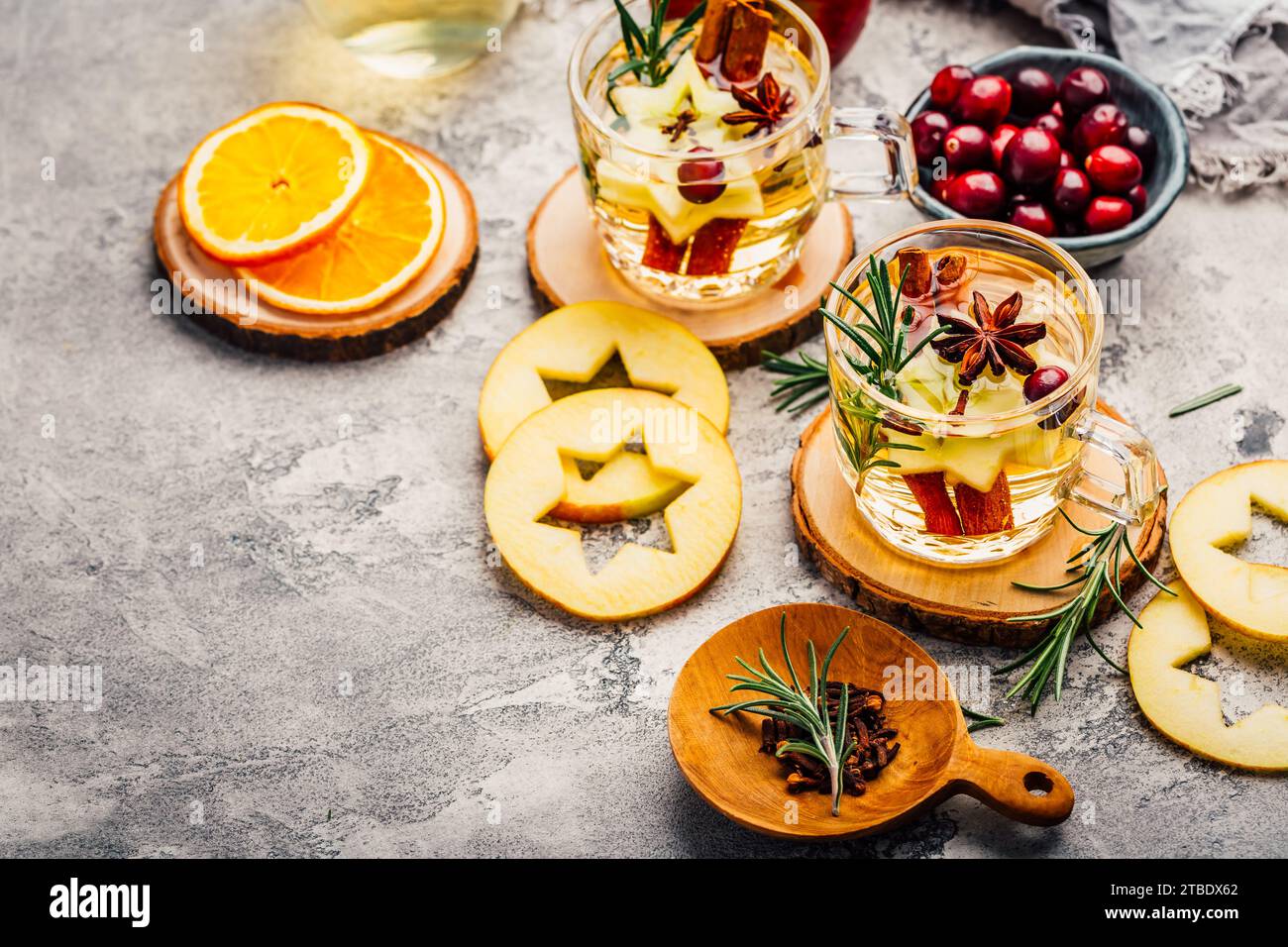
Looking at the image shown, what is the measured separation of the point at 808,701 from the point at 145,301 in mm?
1401

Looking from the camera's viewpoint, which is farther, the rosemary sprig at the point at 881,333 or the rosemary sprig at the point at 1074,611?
the rosemary sprig at the point at 1074,611

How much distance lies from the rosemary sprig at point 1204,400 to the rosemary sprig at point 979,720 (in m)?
0.62

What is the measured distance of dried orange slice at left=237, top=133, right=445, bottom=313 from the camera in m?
2.19

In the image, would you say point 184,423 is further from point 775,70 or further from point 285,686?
point 775,70

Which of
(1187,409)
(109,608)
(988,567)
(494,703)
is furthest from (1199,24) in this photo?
(109,608)

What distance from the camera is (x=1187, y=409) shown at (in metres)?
2.05

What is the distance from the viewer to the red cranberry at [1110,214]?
81.4 inches

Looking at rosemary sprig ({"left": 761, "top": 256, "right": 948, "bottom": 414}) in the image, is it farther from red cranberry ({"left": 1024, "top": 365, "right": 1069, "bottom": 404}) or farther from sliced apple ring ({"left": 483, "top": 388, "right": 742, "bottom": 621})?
sliced apple ring ({"left": 483, "top": 388, "right": 742, "bottom": 621})

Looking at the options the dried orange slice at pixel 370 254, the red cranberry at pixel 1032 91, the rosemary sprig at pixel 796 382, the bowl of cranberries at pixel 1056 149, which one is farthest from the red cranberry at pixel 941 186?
the dried orange slice at pixel 370 254

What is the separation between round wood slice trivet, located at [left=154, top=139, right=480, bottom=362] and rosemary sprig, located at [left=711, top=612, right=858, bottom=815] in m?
0.87

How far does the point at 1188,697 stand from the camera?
1.75 metres

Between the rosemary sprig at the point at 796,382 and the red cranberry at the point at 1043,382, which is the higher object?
the red cranberry at the point at 1043,382

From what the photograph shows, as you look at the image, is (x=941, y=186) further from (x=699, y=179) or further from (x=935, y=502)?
(x=935, y=502)

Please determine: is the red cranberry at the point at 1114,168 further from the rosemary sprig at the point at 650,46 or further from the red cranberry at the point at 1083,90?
the rosemary sprig at the point at 650,46
